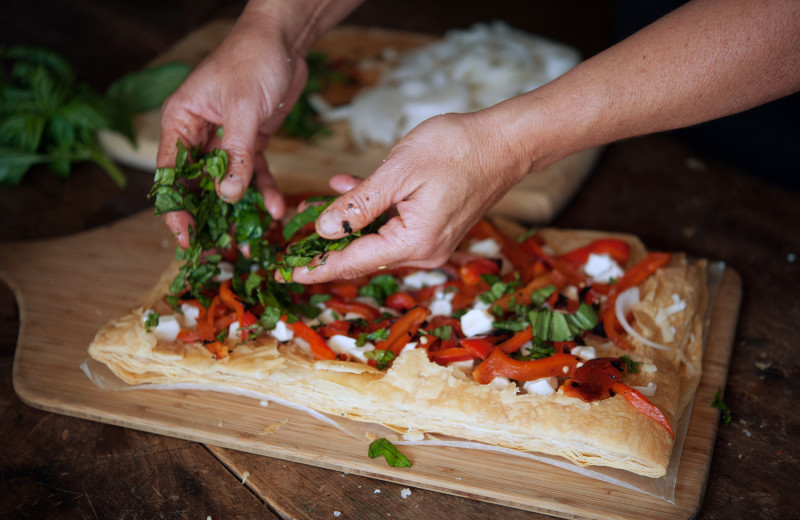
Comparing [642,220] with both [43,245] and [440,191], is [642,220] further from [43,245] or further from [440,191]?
[43,245]

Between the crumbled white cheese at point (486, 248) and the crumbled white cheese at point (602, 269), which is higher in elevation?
the crumbled white cheese at point (602, 269)

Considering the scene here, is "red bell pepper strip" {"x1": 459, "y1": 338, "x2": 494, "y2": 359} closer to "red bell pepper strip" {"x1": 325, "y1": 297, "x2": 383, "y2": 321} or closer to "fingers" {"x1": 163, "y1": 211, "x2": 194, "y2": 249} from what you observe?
"red bell pepper strip" {"x1": 325, "y1": 297, "x2": 383, "y2": 321}

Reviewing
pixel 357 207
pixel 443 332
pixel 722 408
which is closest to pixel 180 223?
pixel 357 207

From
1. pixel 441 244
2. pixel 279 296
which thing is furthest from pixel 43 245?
pixel 441 244

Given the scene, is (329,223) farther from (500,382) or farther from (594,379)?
(594,379)

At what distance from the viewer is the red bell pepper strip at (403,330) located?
3.07 meters

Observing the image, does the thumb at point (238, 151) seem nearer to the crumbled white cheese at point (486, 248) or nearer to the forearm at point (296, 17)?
the forearm at point (296, 17)

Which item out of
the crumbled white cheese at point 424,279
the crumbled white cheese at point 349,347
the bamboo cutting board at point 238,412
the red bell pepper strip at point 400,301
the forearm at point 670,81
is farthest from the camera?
the crumbled white cheese at point 424,279

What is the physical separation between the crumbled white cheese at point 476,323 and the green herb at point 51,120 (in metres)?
2.66

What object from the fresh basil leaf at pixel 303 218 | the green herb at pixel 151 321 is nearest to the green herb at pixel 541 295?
the fresh basil leaf at pixel 303 218

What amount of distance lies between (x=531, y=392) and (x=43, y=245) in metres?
2.92

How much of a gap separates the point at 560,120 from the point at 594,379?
1065 mm

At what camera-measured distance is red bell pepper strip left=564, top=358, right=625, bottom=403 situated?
2.78m

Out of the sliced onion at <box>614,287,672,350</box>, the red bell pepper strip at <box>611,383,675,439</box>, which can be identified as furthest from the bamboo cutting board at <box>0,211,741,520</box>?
the sliced onion at <box>614,287,672,350</box>
